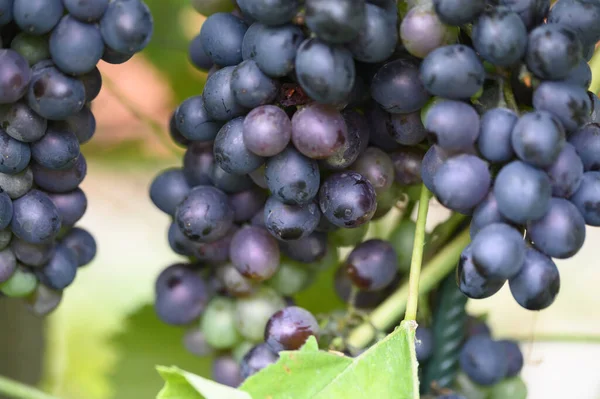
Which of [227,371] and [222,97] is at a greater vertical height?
[222,97]

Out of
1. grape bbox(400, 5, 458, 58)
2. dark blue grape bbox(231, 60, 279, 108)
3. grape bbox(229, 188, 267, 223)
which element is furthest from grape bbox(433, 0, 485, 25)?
grape bbox(229, 188, 267, 223)

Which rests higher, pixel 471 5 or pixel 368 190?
pixel 471 5

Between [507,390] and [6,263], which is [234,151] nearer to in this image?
[6,263]

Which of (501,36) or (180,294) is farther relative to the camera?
(180,294)

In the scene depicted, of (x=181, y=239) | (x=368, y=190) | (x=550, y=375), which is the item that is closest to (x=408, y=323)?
(x=368, y=190)

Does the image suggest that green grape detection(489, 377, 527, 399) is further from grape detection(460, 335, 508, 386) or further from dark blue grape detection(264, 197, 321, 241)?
dark blue grape detection(264, 197, 321, 241)

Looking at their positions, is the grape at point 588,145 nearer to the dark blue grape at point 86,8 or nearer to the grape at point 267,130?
the grape at point 267,130

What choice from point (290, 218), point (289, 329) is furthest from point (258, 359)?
point (290, 218)

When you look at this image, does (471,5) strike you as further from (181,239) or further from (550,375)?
(550,375)
